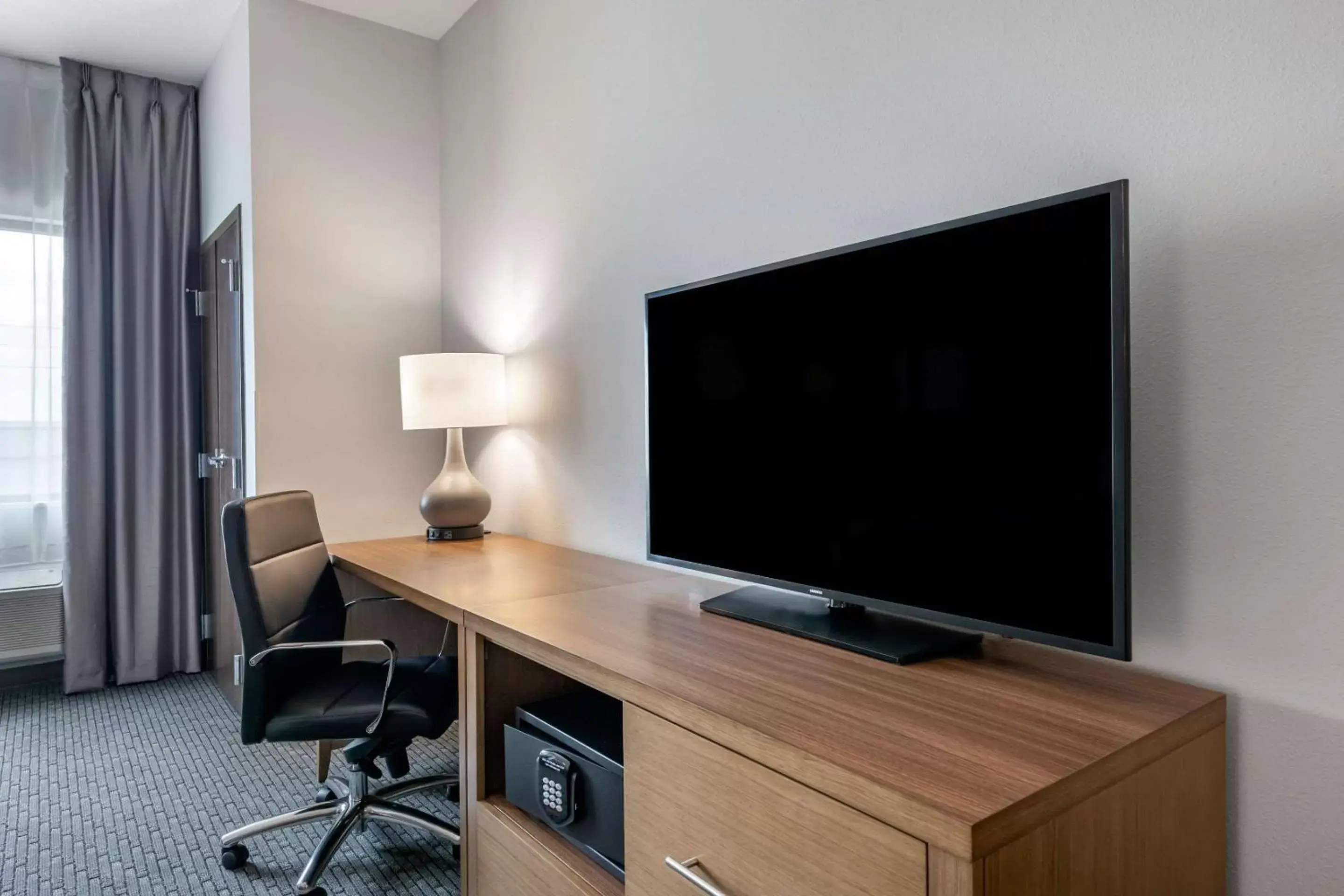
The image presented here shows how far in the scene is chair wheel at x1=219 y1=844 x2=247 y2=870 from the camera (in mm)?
1997

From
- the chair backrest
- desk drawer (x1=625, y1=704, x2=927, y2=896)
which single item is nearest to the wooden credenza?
desk drawer (x1=625, y1=704, x2=927, y2=896)

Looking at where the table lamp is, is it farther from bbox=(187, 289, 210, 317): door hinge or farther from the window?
the window

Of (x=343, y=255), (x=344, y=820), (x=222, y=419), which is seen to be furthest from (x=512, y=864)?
(x=222, y=419)

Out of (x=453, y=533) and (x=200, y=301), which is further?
(x=200, y=301)

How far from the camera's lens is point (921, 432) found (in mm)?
1284

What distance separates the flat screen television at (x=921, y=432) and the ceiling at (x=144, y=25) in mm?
2116

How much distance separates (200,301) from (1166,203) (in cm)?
373

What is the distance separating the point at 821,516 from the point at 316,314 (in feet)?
7.46

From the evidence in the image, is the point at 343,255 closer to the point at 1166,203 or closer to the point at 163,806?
the point at 163,806

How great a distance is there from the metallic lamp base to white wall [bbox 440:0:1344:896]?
0.79 m

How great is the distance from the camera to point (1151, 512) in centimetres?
121

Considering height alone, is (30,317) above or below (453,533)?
above

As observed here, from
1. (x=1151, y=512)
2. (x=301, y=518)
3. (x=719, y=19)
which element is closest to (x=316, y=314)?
(x=301, y=518)

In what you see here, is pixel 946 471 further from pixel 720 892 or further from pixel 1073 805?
pixel 720 892
